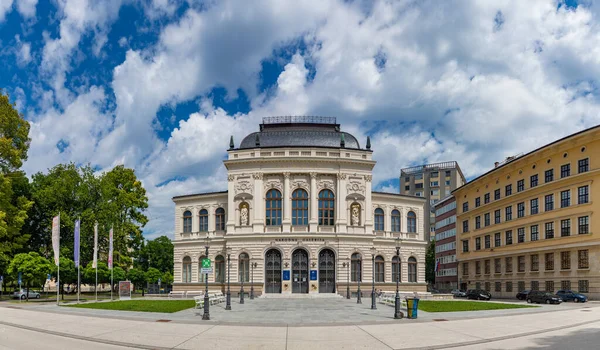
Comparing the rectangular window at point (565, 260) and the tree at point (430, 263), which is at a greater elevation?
the rectangular window at point (565, 260)

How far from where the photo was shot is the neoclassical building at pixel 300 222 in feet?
195

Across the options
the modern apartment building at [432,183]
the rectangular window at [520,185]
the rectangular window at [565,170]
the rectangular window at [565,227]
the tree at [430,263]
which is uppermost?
the modern apartment building at [432,183]

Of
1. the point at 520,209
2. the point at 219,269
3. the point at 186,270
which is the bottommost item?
the point at 186,270

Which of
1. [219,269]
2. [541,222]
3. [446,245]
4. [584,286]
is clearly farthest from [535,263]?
[446,245]

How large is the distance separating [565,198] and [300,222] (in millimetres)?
30271

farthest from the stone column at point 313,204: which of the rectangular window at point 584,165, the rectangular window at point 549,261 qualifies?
the rectangular window at point 584,165

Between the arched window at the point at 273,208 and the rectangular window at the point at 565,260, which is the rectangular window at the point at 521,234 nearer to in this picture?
the rectangular window at the point at 565,260

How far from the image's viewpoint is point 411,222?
6600 cm

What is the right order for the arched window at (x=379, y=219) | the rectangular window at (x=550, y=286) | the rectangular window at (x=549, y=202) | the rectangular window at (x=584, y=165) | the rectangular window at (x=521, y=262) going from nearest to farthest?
the rectangular window at (x=584, y=165) → the rectangular window at (x=550, y=286) → the rectangular window at (x=549, y=202) → the rectangular window at (x=521, y=262) → the arched window at (x=379, y=219)

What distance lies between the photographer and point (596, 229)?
48500 millimetres

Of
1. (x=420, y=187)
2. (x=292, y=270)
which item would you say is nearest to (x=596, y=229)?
(x=292, y=270)

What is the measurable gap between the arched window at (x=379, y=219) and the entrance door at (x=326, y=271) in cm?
789

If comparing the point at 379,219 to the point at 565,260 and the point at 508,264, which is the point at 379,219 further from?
the point at 565,260

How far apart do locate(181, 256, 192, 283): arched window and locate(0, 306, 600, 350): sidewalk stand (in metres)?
36.8
